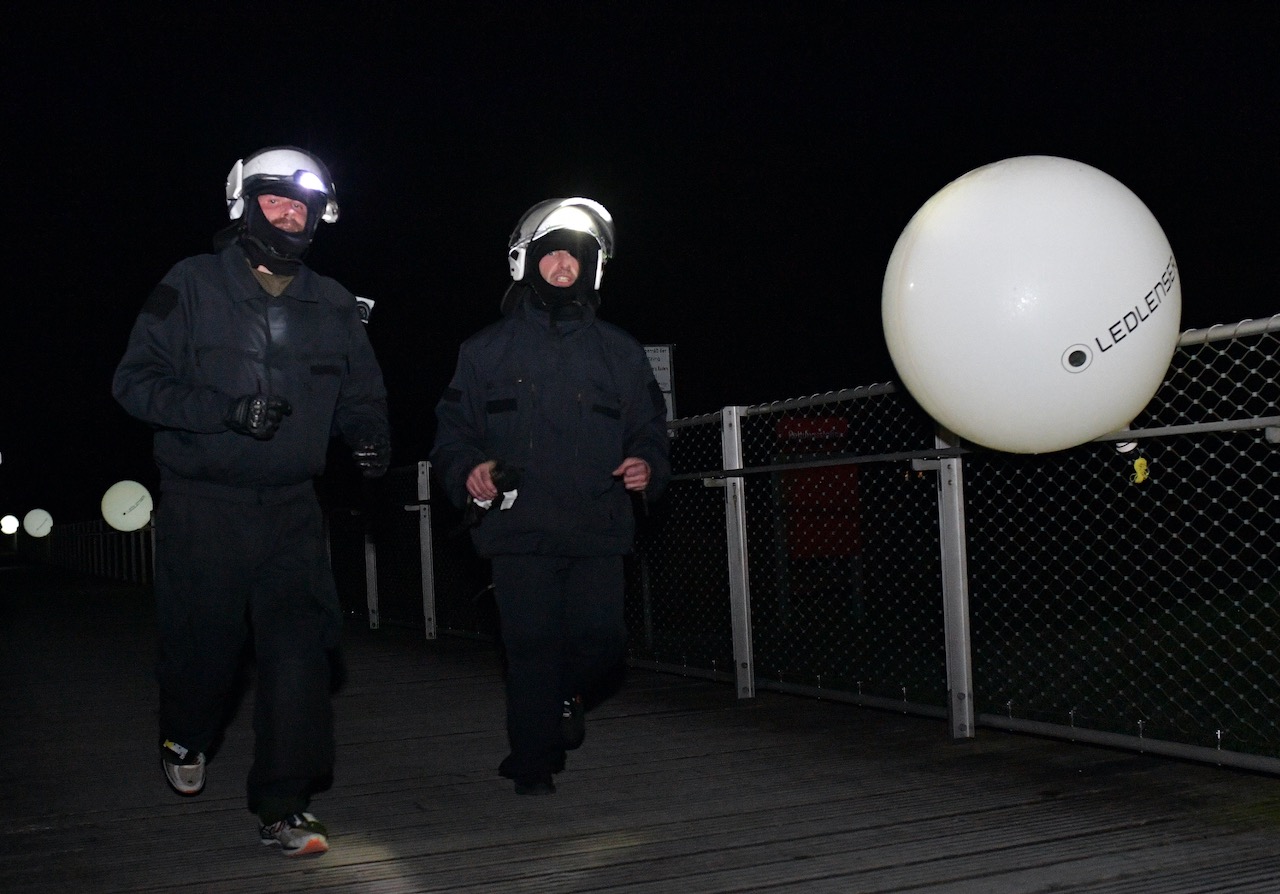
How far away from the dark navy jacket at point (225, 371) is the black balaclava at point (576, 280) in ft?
2.52

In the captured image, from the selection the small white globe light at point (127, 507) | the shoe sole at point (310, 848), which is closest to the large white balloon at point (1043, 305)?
the shoe sole at point (310, 848)

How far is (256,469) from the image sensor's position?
11.8 feet

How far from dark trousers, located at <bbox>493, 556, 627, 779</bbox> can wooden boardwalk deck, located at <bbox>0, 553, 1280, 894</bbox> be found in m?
0.20

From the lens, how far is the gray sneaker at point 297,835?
11.4ft

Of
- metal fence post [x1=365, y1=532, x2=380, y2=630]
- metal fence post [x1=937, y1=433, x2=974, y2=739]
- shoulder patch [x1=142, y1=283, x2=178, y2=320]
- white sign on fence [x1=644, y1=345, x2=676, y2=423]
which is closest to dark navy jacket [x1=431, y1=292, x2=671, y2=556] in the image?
shoulder patch [x1=142, y1=283, x2=178, y2=320]

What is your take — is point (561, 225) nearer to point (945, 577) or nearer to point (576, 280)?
point (576, 280)

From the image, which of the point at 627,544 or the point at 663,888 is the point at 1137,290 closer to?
the point at 627,544

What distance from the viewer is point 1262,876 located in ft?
9.75

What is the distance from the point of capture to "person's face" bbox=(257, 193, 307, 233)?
370 cm

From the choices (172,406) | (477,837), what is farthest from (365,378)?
(477,837)

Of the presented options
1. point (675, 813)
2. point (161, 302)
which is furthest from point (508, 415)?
point (675, 813)

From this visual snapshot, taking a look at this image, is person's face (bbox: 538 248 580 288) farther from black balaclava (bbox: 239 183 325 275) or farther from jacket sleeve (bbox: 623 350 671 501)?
black balaclava (bbox: 239 183 325 275)

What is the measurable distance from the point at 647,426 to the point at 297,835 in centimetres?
170

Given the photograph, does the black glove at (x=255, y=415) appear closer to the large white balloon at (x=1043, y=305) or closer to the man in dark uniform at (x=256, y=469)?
the man in dark uniform at (x=256, y=469)
